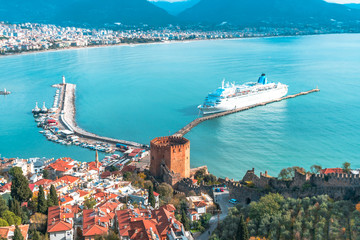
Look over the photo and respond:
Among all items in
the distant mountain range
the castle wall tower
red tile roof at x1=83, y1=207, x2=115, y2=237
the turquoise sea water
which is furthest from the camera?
the distant mountain range

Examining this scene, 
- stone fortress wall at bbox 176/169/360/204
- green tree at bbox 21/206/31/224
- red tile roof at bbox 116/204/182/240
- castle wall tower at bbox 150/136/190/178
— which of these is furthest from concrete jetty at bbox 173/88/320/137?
green tree at bbox 21/206/31/224

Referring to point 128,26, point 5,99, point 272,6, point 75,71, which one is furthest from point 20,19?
point 5,99

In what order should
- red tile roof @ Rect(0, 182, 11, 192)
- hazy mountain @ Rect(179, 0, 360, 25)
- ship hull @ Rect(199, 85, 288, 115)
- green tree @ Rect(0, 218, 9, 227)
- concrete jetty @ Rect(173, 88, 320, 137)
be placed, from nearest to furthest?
green tree @ Rect(0, 218, 9, 227) → red tile roof @ Rect(0, 182, 11, 192) → concrete jetty @ Rect(173, 88, 320, 137) → ship hull @ Rect(199, 85, 288, 115) → hazy mountain @ Rect(179, 0, 360, 25)

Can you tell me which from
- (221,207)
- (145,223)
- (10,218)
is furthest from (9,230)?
(221,207)

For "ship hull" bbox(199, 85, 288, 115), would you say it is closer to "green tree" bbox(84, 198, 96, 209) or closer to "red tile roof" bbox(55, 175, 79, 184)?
"red tile roof" bbox(55, 175, 79, 184)

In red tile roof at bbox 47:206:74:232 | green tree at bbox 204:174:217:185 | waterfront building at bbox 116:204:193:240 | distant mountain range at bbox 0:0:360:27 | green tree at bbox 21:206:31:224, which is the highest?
distant mountain range at bbox 0:0:360:27

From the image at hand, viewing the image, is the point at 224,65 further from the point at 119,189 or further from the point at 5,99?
the point at 119,189

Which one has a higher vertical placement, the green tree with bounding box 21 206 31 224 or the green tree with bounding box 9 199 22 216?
the green tree with bounding box 9 199 22 216
